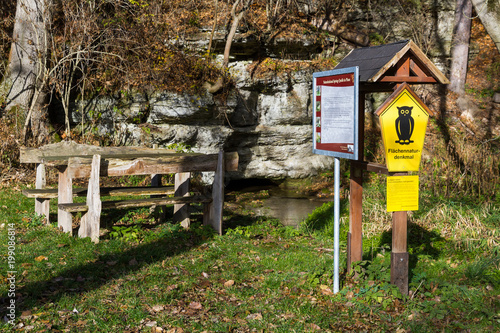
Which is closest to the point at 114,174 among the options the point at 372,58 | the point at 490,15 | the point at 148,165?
the point at 148,165

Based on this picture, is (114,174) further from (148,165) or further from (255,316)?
(255,316)

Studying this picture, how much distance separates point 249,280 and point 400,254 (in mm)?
1721

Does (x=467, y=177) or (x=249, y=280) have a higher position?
(x=467, y=177)

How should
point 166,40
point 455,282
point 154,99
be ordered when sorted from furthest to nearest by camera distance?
point 166,40
point 154,99
point 455,282

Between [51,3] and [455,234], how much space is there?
10446mm

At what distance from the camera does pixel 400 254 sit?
451 centimetres

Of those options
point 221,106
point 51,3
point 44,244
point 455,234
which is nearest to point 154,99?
point 221,106

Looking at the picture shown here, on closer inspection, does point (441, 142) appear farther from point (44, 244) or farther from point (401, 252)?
point (44, 244)

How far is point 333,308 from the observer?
14.3 feet

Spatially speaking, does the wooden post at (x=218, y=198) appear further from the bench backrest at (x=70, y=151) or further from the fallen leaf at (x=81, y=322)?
the fallen leaf at (x=81, y=322)

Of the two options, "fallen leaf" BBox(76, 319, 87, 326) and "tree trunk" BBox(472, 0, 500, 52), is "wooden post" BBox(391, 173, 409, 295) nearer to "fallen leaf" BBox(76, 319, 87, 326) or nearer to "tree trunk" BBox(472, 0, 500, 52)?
"fallen leaf" BBox(76, 319, 87, 326)

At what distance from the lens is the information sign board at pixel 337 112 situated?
13.9 feet

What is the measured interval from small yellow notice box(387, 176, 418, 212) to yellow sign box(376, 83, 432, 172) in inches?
4.3

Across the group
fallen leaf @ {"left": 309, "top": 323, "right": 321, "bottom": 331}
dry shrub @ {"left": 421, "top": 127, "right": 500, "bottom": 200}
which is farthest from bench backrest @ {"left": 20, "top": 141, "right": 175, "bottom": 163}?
dry shrub @ {"left": 421, "top": 127, "right": 500, "bottom": 200}
